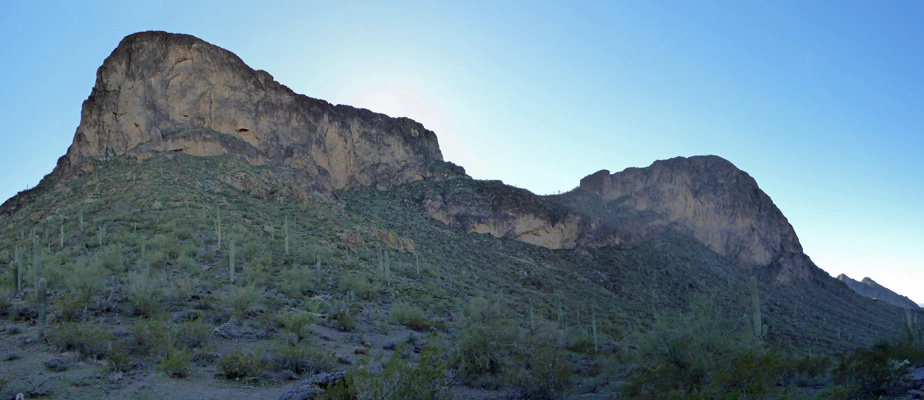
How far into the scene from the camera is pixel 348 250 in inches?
1162

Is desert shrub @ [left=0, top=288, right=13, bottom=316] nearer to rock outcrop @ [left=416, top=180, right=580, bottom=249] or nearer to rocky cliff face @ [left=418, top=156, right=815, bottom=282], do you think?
rock outcrop @ [left=416, top=180, right=580, bottom=249]

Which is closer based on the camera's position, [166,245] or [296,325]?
[296,325]

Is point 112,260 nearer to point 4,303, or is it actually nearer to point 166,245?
point 166,245

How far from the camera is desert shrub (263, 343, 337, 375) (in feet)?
37.9

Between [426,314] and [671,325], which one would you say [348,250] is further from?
[671,325]

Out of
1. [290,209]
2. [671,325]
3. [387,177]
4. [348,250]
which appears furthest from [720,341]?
Result: [387,177]

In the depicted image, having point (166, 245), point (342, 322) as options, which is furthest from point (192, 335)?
point (166, 245)

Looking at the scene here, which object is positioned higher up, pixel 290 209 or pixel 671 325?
pixel 290 209

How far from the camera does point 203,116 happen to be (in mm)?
43188

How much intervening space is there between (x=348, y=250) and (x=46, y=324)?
1711 cm

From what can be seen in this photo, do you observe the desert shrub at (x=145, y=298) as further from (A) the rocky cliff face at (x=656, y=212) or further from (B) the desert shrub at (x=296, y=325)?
(A) the rocky cliff face at (x=656, y=212)

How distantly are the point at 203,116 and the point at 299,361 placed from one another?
36.8 m

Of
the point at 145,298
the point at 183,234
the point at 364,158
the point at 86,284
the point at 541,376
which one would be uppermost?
the point at 364,158

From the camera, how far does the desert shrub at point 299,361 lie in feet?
37.9
